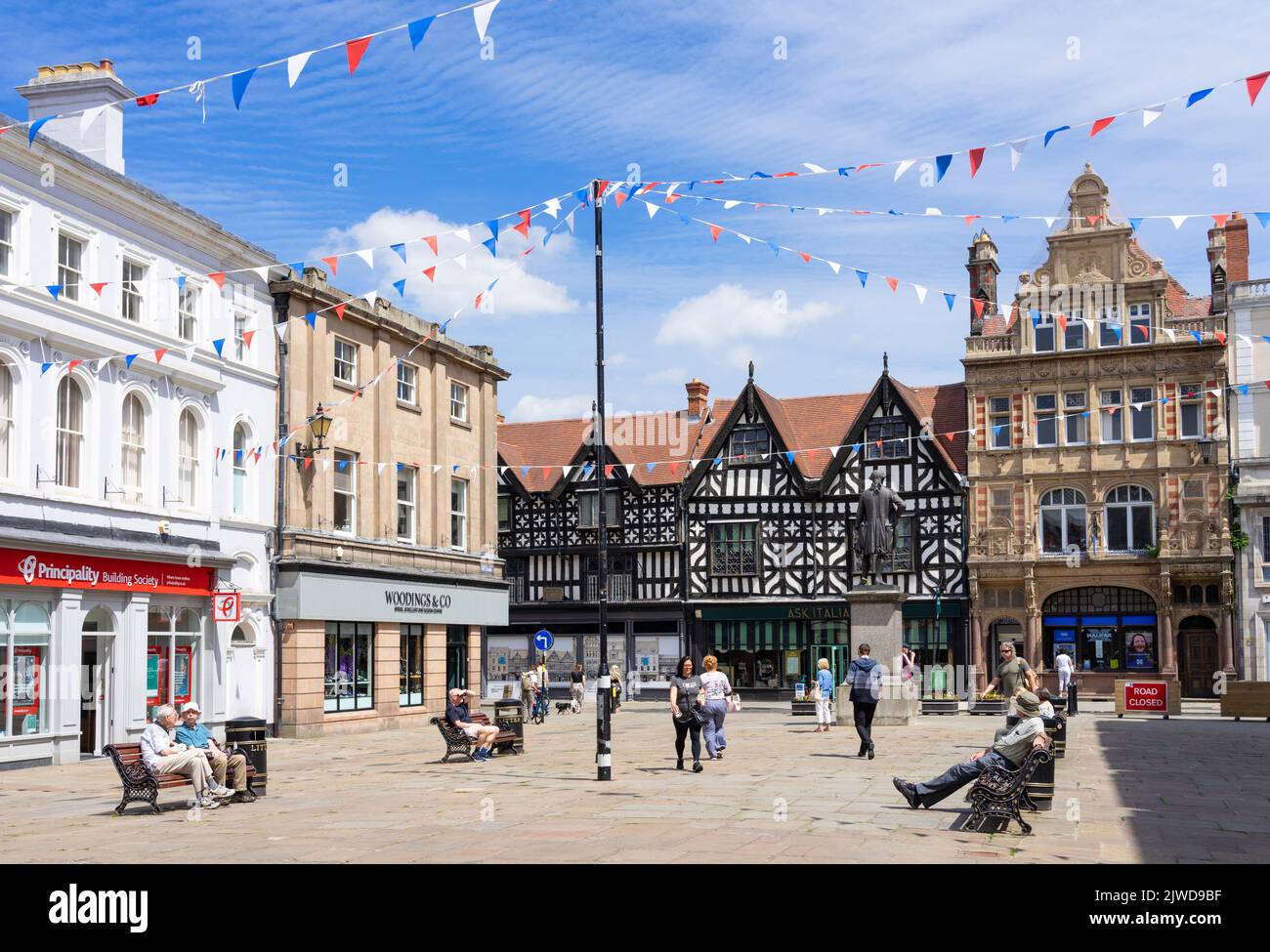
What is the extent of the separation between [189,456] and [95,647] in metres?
4.29

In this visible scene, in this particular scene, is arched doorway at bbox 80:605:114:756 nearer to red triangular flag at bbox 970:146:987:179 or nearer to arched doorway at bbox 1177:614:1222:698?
red triangular flag at bbox 970:146:987:179

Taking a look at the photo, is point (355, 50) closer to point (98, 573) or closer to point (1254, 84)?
point (1254, 84)

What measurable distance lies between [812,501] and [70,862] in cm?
4017

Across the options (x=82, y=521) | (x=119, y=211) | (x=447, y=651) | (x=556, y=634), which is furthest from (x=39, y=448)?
(x=556, y=634)

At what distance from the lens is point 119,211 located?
24.0 meters

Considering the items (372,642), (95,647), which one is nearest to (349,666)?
(372,642)

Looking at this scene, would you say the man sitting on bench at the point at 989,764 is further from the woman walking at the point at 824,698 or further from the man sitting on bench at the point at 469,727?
the woman walking at the point at 824,698

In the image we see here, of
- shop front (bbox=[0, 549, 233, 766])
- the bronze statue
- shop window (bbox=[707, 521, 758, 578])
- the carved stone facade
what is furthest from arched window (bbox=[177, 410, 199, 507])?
the carved stone facade

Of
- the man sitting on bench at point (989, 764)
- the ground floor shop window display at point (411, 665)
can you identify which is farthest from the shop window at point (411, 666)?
the man sitting on bench at point (989, 764)

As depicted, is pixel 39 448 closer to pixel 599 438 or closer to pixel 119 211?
pixel 119 211

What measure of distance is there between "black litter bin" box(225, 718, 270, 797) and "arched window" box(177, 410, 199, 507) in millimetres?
10614

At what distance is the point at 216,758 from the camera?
15.5m

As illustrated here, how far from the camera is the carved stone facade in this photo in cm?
4472

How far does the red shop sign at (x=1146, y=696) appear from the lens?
33.5 metres
